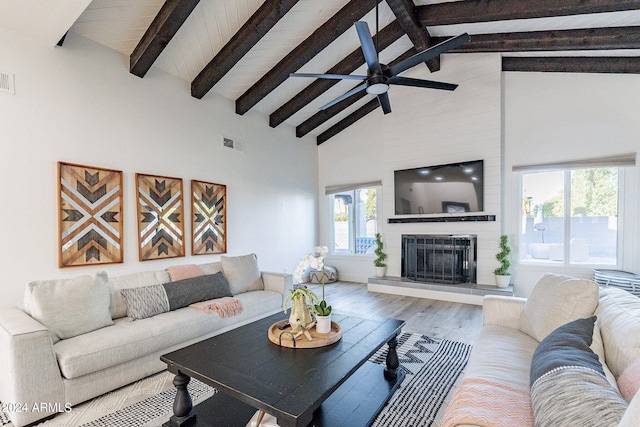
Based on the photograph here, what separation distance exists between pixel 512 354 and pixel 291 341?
1.32 m

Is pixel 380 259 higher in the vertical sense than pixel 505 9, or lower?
lower

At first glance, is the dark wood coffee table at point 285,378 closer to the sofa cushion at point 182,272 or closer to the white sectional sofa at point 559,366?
the white sectional sofa at point 559,366

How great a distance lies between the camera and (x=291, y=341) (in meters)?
1.97

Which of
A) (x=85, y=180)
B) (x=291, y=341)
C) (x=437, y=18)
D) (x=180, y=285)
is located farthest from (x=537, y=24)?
(x=85, y=180)

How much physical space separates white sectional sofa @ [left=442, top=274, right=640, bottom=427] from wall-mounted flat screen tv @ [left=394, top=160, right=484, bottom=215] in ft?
9.51

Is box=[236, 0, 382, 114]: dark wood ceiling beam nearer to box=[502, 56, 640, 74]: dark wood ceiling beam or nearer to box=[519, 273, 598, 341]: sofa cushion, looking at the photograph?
box=[502, 56, 640, 74]: dark wood ceiling beam

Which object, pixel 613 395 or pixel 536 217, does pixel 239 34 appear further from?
pixel 536 217

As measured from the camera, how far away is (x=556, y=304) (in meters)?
1.88

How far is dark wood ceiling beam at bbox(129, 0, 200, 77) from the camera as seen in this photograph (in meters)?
2.96

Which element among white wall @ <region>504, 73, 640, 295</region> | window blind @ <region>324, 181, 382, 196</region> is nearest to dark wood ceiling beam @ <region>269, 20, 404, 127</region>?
window blind @ <region>324, 181, 382, 196</region>

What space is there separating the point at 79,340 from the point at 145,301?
60 centimetres

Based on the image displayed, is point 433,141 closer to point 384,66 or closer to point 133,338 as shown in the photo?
point 384,66

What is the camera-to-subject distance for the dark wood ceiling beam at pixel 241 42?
324cm

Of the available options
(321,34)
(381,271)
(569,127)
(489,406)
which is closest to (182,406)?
(489,406)
